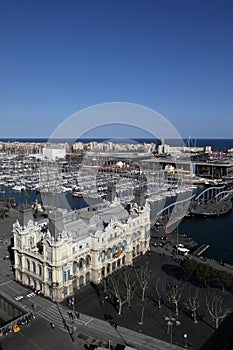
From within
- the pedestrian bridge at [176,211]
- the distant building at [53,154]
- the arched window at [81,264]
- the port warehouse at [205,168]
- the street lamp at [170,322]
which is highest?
the distant building at [53,154]

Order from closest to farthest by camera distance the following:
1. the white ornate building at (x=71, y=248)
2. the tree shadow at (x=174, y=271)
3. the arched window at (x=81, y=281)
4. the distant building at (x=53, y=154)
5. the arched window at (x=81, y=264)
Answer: the white ornate building at (x=71, y=248)
the arched window at (x=81, y=264)
the arched window at (x=81, y=281)
the tree shadow at (x=174, y=271)
the distant building at (x=53, y=154)

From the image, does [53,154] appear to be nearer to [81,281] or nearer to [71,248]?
[81,281]

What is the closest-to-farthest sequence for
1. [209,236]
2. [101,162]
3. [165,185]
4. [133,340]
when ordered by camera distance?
1. [133,340]
2. [209,236]
3. [165,185]
4. [101,162]

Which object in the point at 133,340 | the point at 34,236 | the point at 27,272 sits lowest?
the point at 133,340

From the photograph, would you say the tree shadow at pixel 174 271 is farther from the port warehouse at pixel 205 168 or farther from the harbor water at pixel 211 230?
the port warehouse at pixel 205 168

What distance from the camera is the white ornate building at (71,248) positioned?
31.1 meters

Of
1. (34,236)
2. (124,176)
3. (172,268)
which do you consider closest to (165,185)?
(124,176)

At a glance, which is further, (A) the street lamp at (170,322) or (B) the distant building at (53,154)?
(B) the distant building at (53,154)

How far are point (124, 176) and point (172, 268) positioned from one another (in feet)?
230

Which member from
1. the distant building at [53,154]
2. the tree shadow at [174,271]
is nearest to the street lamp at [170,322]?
the tree shadow at [174,271]

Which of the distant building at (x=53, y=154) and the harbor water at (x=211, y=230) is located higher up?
the distant building at (x=53, y=154)

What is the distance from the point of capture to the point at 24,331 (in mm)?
26859

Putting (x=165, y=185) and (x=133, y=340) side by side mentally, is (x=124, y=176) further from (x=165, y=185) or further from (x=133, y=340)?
(x=133, y=340)

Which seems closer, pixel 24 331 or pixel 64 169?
pixel 24 331
